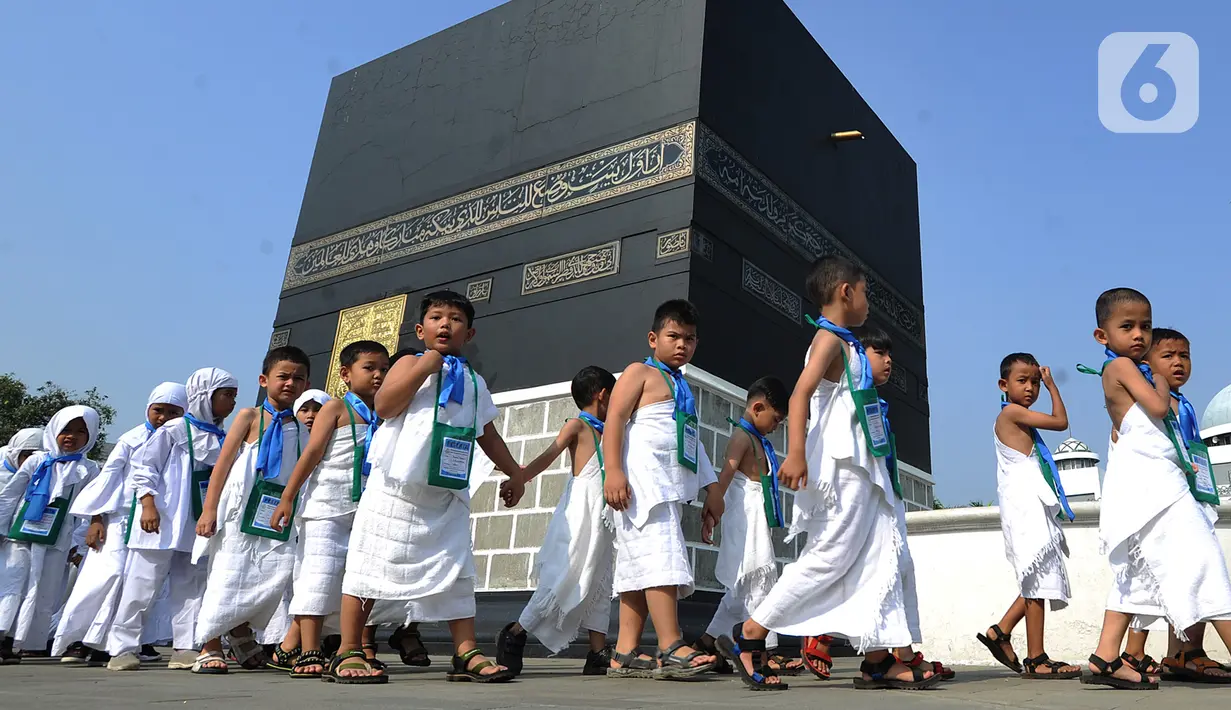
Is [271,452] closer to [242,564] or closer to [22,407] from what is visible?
[242,564]

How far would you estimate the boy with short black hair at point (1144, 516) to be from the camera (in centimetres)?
301

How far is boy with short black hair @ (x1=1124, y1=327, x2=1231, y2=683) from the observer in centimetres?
320

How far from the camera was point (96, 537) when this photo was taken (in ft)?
14.6

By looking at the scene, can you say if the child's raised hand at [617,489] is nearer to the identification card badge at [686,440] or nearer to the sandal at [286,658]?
the identification card badge at [686,440]

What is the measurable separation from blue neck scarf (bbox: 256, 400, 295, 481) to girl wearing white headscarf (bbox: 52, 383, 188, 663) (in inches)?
35.1

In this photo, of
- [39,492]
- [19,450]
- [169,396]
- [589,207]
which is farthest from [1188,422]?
[19,450]

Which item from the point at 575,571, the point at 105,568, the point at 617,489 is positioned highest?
the point at 617,489

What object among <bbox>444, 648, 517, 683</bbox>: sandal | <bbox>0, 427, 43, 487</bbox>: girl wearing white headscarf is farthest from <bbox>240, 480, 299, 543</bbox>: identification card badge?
<bbox>0, 427, 43, 487</bbox>: girl wearing white headscarf

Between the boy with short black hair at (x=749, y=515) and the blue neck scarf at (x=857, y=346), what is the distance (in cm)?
104

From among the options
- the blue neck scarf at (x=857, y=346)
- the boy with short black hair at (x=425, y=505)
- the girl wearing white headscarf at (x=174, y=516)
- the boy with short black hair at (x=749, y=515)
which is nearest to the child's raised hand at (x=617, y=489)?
the boy with short black hair at (x=425, y=505)

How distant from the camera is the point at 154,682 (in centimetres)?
298

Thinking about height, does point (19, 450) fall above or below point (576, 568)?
above

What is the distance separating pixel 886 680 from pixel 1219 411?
47411mm

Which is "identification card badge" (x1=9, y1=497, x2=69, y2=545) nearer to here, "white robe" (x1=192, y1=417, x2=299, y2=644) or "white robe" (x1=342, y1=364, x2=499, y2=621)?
"white robe" (x1=192, y1=417, x2=299, y2=644)
